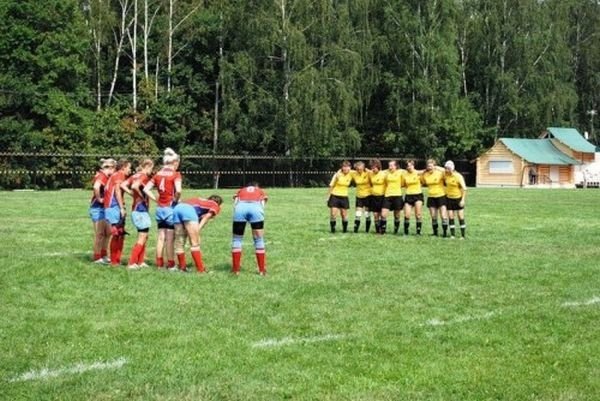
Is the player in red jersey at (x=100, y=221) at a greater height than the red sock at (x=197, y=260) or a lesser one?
greater

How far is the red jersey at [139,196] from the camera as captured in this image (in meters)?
12.6

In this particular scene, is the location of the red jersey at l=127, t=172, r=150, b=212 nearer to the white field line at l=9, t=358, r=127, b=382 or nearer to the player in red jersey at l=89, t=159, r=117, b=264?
the player in red jersey at l=89, t=159, r=117, b=264

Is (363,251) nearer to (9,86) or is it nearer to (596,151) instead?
(9,86)

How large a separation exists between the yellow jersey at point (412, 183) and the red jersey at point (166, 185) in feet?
27.1

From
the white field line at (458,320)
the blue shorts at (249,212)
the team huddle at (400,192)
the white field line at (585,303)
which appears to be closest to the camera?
the white field line at (458,320)

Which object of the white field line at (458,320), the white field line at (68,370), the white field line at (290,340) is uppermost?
the white field line at (68,370)

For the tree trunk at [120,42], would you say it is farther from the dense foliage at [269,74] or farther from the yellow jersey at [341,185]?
the yellow jersey at [341,185]

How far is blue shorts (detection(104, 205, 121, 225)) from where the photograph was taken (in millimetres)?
12883

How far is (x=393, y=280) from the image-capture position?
11.7 meters

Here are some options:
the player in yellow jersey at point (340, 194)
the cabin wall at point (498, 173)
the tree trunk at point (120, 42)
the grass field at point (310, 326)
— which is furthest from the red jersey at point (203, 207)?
the cabin wall at point (498, 173)

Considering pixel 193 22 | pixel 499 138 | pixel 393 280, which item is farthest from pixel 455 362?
pixel 499 138

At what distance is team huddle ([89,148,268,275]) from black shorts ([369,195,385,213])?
7.14 meters

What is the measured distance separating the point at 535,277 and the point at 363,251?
4.15 meters

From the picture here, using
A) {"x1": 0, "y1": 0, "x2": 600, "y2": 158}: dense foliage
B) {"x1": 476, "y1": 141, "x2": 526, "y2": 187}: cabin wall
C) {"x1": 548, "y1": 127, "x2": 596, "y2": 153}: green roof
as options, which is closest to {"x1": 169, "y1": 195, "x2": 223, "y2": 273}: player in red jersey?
{"x1": 0, "y1": 0, "x2": 600, "y2": 158}: dense foliage
